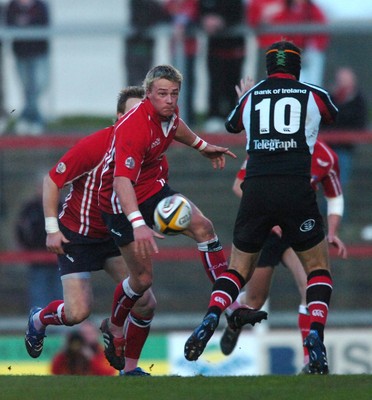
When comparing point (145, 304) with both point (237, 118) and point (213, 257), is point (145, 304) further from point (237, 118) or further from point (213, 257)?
point (237, 118)

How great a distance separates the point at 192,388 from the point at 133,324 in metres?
1.79

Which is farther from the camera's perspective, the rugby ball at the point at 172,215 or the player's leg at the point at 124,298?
the player's leg at the point at 124,298

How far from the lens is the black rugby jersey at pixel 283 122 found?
8.53 m

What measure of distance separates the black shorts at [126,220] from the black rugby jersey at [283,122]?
701mm

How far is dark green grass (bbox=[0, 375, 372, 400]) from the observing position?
7.65 m

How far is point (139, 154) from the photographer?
333 inches

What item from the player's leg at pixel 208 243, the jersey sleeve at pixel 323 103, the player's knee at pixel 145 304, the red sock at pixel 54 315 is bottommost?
the red sock at pixel 54 315

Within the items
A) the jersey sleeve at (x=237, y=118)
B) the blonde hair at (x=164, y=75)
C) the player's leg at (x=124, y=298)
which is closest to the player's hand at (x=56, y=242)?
the player's leg at (x=124, y=298)

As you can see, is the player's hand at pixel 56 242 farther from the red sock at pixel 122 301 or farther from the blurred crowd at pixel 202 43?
the blurred crowd at pixel 202 43

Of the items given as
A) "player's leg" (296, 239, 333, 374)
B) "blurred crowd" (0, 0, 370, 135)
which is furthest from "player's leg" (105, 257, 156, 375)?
"blurred crowd" (0, 0, 370, 135)

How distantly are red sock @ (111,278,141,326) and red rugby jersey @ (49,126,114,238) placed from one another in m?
0.49

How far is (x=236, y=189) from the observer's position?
33.0 ft

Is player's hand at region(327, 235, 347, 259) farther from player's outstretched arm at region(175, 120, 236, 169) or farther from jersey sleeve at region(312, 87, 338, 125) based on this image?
jersey sleeve at region(312, 87, 338, 125)

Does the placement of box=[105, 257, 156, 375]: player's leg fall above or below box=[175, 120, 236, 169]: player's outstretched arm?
below
